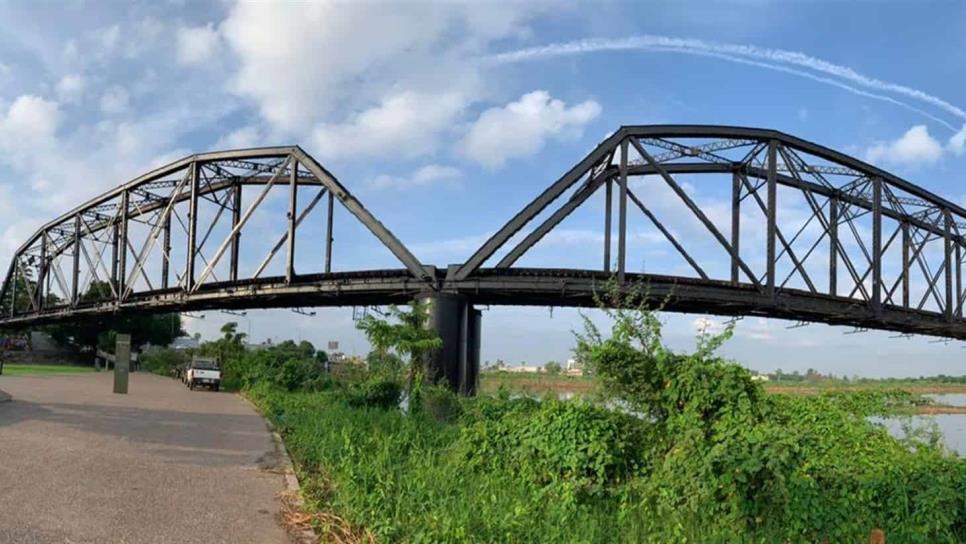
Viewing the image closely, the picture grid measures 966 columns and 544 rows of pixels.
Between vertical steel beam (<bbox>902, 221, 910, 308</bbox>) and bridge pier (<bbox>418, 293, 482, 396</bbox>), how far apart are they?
33955 millimetres

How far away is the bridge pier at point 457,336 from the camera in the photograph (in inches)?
1423

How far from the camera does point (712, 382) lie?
9.30 m

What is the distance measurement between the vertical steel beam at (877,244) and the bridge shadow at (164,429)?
42.4 meters

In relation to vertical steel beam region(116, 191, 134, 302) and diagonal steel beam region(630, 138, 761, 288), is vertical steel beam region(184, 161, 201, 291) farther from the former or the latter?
diagonal steel beam region(630, 138, 761, 288)

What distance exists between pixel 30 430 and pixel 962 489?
15.3 m

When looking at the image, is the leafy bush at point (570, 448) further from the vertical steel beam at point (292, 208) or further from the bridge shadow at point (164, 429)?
the vertical steel beam at point (292, 208)

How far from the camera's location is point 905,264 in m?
56.3

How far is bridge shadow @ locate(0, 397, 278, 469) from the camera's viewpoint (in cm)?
1320

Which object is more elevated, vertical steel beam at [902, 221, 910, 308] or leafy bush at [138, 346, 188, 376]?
vertical steel beam at [902, 221, 910, 308]

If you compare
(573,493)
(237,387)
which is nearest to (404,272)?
(237,387)

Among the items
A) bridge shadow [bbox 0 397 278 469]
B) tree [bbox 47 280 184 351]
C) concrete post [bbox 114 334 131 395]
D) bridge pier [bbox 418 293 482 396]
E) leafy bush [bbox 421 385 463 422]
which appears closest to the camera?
bridge shadow [bbox 0 397 278 469]

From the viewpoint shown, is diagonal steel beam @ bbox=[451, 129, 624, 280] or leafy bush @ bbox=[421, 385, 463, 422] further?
diagonal steel beam @ bbox=[451, 129, 624, 280]

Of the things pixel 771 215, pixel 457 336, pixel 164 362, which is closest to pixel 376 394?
pixel 457 336

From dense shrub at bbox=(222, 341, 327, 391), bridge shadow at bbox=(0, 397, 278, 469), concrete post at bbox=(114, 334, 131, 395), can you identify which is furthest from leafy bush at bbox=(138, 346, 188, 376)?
bridge shadow at bbox=(0, 397, 278, 469)
